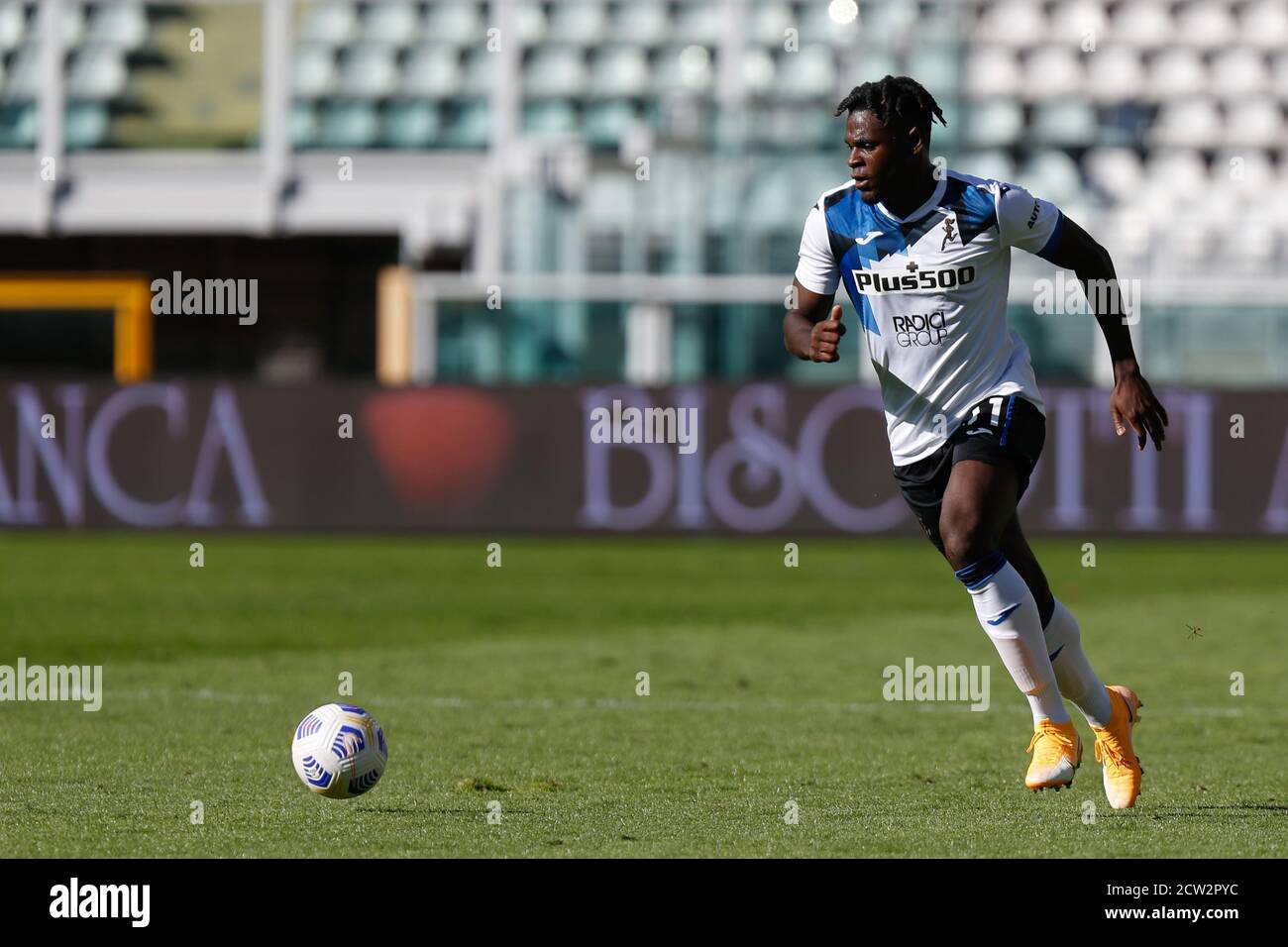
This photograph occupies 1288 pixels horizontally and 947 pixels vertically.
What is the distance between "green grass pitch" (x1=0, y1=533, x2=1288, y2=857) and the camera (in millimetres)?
5875

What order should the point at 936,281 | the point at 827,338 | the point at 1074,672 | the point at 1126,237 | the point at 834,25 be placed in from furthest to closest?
the point at 834,25 → the point at 1126,237 → the point at 1074,672 → the point at 936,281 → the point at 827,338

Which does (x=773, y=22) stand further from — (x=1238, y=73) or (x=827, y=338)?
(x=827, y=338)

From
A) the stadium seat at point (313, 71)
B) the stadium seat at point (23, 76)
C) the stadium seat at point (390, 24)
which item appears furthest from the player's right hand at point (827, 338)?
the stadium seat at point (23, 76)

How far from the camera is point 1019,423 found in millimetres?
6453

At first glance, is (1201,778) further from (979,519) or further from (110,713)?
(110,713)

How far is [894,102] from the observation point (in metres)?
6.28

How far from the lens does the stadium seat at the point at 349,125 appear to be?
26.5 m

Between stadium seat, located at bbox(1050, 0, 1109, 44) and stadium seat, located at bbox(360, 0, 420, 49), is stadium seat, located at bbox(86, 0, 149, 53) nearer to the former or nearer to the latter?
stadium seat, located at bbox(360, 0, 420, 49)

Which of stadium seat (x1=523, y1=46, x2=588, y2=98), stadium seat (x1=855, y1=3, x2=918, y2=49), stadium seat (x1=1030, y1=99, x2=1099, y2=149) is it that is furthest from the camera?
stadium seat (x1=523, y1=46, x2=588, y2=98)

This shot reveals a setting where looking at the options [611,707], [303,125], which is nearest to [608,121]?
[303,125]

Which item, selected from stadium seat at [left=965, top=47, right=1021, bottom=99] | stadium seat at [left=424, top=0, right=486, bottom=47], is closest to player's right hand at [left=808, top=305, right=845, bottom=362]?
stadium seat at [left=965, top=47, right=1021, bottom=99]

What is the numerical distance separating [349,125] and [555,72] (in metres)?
2.75

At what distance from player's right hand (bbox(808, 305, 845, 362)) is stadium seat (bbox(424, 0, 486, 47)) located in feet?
72.9
